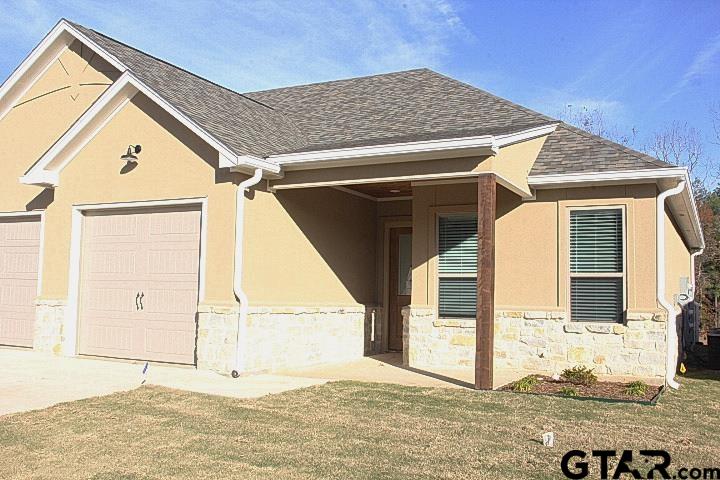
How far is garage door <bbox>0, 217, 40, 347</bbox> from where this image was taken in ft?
43.5

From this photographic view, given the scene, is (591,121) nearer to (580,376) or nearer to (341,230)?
(341,230)

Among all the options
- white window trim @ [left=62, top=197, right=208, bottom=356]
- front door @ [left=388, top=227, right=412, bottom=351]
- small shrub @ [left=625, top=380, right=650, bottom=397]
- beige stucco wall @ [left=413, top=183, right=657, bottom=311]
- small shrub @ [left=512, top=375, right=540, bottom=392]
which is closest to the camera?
small shrub @ [left=625, top=380, right=650, bottom=397]

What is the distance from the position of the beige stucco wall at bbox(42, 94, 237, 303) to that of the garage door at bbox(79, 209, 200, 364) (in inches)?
14.2

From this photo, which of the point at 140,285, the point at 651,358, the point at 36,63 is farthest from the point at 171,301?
the point at 651,358

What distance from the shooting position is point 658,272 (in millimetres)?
10695

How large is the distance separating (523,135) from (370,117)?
4157mm

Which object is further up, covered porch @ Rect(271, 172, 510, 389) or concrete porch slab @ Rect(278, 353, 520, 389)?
covered porch @ Rect(271, 172, 510, 389)

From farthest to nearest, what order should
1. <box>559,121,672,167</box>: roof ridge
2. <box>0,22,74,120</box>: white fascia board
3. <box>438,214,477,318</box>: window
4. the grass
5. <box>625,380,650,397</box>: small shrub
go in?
<box>0,22,74,120</box>: white fascia board < <box>438,214,477,318</box>: window < <box>559,121,672,167</box>: roof ridge < <box>625,380,650,397</box>: small shrub < the grass

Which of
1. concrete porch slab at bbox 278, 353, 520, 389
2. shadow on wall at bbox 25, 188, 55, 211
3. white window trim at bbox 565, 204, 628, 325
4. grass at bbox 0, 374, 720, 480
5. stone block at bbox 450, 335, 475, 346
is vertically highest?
shadow on wall at bbox 25, 188, 55, 211

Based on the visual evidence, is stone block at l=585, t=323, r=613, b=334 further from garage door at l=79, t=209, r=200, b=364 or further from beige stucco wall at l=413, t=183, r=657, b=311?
garage door at l=79, t=209, r=200, b=364

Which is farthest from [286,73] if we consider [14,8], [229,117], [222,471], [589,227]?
[222,471]

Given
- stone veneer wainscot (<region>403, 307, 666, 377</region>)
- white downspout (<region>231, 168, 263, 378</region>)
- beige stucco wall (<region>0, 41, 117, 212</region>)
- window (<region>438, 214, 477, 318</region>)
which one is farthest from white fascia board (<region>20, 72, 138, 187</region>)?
stone veneer wainscot (<region>403, 307, 666, 377</region>)

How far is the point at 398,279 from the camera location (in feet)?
47.6

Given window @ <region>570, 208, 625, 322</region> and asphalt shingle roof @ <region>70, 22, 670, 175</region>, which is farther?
asphalt shingle roof @ <region>70, 22, 670, 175</region>
